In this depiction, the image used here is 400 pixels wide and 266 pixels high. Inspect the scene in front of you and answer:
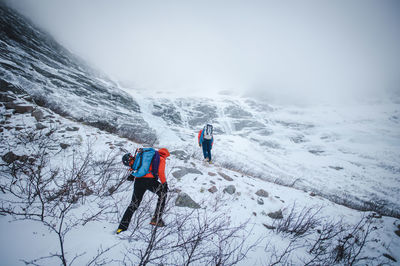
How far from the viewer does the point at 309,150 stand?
32938mm

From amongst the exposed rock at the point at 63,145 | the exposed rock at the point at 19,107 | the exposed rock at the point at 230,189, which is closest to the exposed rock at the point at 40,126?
the exposed rock at the point at 19,107

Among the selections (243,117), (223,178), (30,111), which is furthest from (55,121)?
(243,117)

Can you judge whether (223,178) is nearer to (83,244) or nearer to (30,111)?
(83,244)

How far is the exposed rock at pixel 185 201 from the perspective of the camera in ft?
10.3

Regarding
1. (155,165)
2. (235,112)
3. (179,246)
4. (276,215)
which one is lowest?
(276,215)

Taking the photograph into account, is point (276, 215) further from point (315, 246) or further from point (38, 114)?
point (38, 114)

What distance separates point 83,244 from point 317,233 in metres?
4.62

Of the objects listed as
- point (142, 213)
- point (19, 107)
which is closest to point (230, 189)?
point (142, 213)

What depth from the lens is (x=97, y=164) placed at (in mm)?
3727

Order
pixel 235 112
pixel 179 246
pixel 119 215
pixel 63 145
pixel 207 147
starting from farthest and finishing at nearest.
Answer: pixel 235 112
pixel 207 147
pixel 63 145
pixel 119 215
pixel 179 246

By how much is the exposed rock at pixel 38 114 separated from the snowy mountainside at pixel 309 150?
6654mm

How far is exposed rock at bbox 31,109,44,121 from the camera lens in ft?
16.7

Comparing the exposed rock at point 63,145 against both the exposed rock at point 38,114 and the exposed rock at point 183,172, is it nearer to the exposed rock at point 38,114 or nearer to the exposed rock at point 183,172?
the exposed rock at point 38,114

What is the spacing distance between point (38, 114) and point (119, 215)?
6.06m
